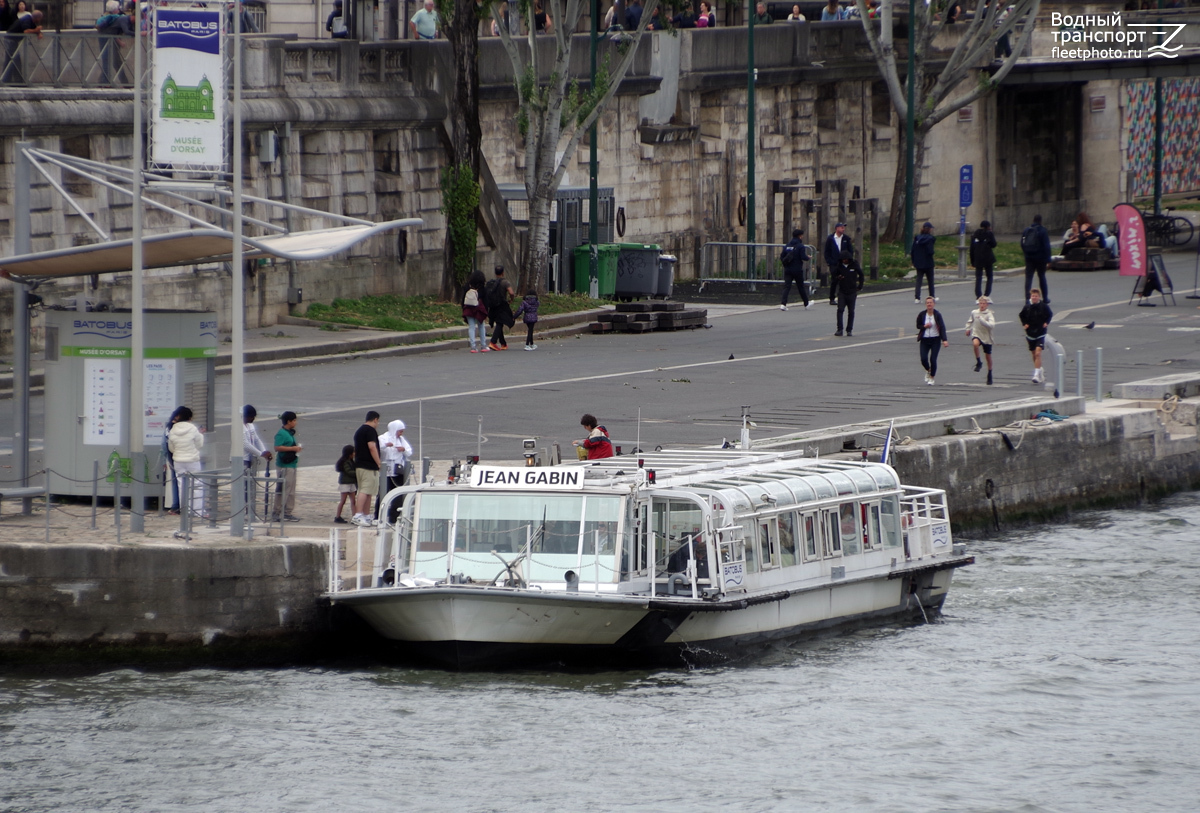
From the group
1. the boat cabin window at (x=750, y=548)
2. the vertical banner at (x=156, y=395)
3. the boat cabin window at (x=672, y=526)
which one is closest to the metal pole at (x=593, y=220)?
the vertical banner at (x=156, y=395)

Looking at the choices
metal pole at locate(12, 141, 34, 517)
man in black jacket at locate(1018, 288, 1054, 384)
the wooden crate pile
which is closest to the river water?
metal pole at locate(12, 141, 34, 517)

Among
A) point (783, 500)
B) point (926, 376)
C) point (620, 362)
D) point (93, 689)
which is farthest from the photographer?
point (620, 362)

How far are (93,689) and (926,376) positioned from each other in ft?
56.9

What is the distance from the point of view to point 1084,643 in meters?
20.2

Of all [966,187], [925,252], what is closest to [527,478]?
[925,252]

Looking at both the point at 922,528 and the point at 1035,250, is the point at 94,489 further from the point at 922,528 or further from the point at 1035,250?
the point at 1035,250

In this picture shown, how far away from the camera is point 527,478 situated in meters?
18.5

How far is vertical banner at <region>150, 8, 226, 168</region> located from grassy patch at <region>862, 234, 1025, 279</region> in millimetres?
29563

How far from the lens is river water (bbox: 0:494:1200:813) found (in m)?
15.0

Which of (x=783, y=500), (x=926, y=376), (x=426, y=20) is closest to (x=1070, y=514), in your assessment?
(x=926, y=376)

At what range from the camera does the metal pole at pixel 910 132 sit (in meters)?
48.5

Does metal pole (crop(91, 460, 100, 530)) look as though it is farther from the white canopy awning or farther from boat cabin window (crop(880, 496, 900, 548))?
boat cabin window (crop(880, 496, 900, 548))

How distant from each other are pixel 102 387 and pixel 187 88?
328cm

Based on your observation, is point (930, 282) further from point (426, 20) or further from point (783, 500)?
point (783, 500)
